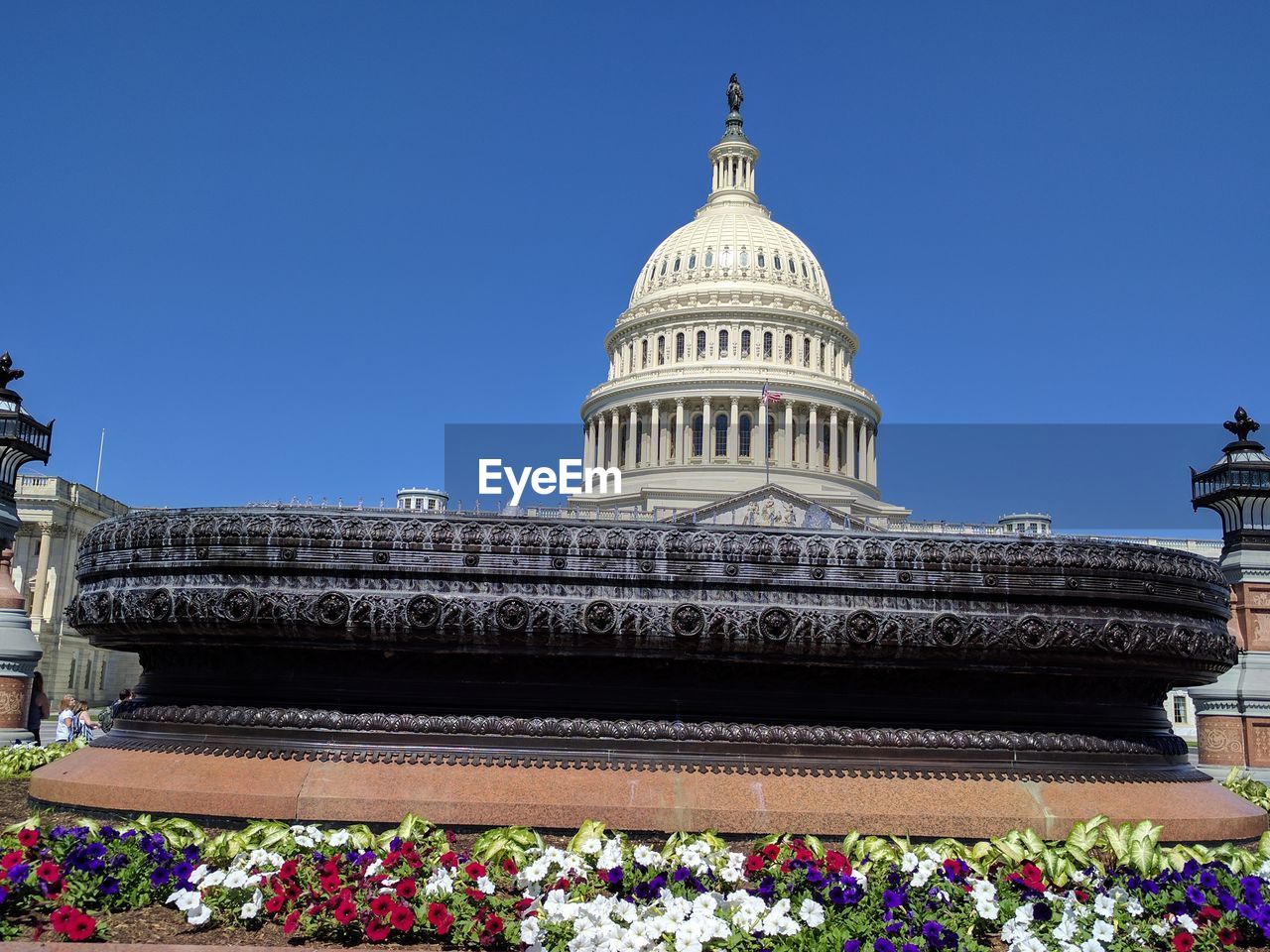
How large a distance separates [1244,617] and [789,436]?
7820 centimetres

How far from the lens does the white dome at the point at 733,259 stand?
105 m

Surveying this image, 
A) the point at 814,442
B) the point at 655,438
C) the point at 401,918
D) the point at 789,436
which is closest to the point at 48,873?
the point at 401,918

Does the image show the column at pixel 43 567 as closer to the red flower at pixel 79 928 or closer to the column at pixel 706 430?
the column at pixel 706 430

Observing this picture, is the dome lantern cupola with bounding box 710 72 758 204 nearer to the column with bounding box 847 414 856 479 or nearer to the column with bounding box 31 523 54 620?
the column with bounding box 847 414 856 479

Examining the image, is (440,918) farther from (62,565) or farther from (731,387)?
(731,387)

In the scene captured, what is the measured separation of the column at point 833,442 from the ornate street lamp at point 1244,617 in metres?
78.6

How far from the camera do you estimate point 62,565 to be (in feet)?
243

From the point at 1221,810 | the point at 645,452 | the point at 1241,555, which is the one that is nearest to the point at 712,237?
the point at 645,452

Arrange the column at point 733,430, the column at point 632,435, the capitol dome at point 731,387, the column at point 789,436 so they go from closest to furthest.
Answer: the capitol dome at point 731,387
the column at point 789,436
the column at point 733,430
the column at point 632,435

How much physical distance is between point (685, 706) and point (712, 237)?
10536cm

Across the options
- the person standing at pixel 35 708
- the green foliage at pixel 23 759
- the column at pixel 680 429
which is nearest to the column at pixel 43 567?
the column at pixel 680 429

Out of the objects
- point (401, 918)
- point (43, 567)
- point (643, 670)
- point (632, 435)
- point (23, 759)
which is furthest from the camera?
point (632, 435)

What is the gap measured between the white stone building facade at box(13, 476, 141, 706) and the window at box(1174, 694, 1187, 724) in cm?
6862

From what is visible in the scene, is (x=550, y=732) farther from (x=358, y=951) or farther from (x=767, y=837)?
(x=358, y=951)
